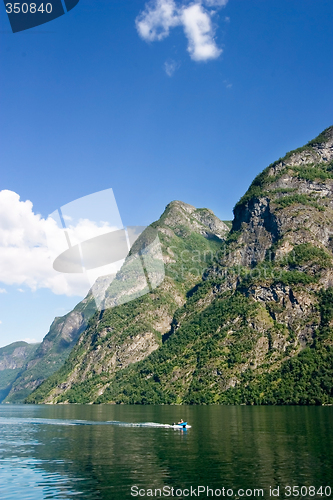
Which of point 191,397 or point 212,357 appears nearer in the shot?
point 191,397

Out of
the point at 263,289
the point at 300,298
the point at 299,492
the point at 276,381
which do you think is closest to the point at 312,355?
the point at 276,381

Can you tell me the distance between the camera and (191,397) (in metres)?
174

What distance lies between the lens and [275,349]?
579 ft

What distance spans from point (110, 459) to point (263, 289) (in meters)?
167

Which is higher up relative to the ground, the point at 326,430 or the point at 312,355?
the point at 312,355

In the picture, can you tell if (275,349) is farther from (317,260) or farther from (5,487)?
(5,487)

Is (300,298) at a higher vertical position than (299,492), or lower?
higher

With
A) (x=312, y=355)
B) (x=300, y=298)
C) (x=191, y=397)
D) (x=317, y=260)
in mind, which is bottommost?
(x=191, y=397)

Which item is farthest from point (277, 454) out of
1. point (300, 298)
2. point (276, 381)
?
point (300, 298)

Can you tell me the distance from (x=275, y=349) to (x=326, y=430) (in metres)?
122

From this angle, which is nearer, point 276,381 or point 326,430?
point 326,430

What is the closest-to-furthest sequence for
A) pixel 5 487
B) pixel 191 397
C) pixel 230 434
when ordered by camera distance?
pixel 5 487 < pixel 230 434 < pixel 191 397

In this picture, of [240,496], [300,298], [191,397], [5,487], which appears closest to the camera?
[240,496]

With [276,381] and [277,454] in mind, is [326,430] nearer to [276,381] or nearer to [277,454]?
[277,454]
